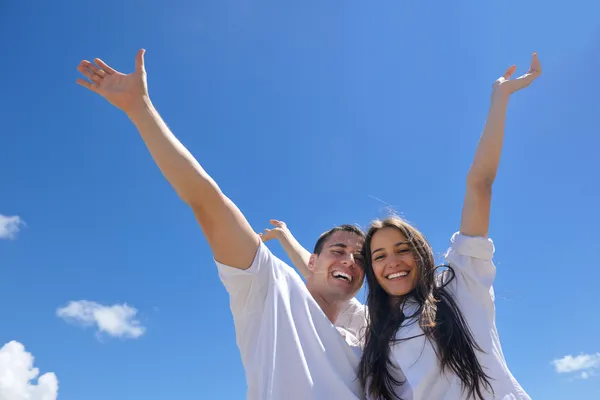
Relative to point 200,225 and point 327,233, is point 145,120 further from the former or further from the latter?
point 327,233

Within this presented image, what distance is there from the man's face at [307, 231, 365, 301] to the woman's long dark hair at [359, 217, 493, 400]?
543 millimetres

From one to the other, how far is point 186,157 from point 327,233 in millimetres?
3154

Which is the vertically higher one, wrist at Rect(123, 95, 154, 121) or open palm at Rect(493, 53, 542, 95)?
open palm at Rect(493, 53, 542, 95)

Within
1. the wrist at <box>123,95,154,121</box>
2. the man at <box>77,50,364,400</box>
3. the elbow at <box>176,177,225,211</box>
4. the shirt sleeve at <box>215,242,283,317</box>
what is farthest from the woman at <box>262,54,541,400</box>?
the wrist at <box>123,95,154,121</box>

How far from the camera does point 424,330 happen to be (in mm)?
4730

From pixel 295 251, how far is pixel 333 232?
1.94 m

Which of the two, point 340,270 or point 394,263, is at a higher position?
point 340,270

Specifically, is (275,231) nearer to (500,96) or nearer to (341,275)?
(341,275)

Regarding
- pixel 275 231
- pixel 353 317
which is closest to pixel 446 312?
pixel 353 317

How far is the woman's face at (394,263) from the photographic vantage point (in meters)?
5.37

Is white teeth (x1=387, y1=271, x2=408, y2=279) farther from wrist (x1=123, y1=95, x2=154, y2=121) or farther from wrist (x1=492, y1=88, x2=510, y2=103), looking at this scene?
wrist (x1=123, y1=95, x2=154, y2=121)

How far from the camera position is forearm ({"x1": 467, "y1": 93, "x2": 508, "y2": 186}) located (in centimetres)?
504

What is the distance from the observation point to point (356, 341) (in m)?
5.62

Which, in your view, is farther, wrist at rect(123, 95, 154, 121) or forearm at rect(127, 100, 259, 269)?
wrist at rect(123, 95, 154, 121)
